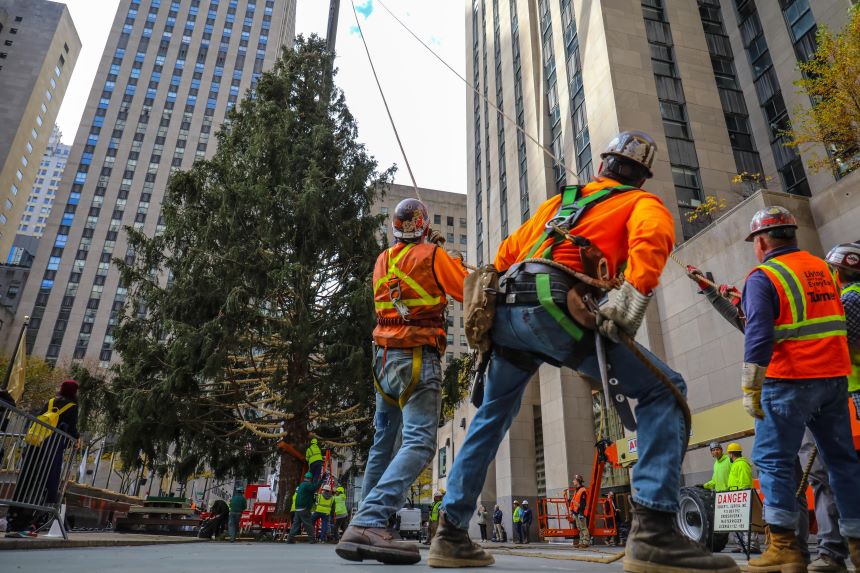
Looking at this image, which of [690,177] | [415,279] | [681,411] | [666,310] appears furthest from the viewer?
[690,177]

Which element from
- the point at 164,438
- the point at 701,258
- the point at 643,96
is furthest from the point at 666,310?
the point at 164,438

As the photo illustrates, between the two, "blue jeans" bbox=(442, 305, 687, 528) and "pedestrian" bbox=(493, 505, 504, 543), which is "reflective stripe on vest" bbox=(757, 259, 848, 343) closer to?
"blue jeans" bbox=(442, 305, 687, 528)

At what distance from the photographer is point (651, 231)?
258cm

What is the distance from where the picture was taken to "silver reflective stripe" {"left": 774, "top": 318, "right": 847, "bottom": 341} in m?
3.36

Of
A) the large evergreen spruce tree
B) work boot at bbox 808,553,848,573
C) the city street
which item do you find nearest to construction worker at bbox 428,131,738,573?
the city street

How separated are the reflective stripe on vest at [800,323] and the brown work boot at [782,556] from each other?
114cm

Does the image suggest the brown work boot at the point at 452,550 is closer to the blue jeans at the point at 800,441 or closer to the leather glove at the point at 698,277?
the blue jeans at the point at 800,441

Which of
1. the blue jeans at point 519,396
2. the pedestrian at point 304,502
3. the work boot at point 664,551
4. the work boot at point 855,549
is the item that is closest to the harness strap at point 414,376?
the blue jeans at point 519,396

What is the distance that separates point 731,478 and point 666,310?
11.9 m

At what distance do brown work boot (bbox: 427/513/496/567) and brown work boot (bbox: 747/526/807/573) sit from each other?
5.08 ft

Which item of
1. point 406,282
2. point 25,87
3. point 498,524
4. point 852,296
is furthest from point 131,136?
point 852,296

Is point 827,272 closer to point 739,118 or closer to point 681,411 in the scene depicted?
point 681,411

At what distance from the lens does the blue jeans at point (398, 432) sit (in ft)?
10.6

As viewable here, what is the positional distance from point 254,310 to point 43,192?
A: 176779 mm
